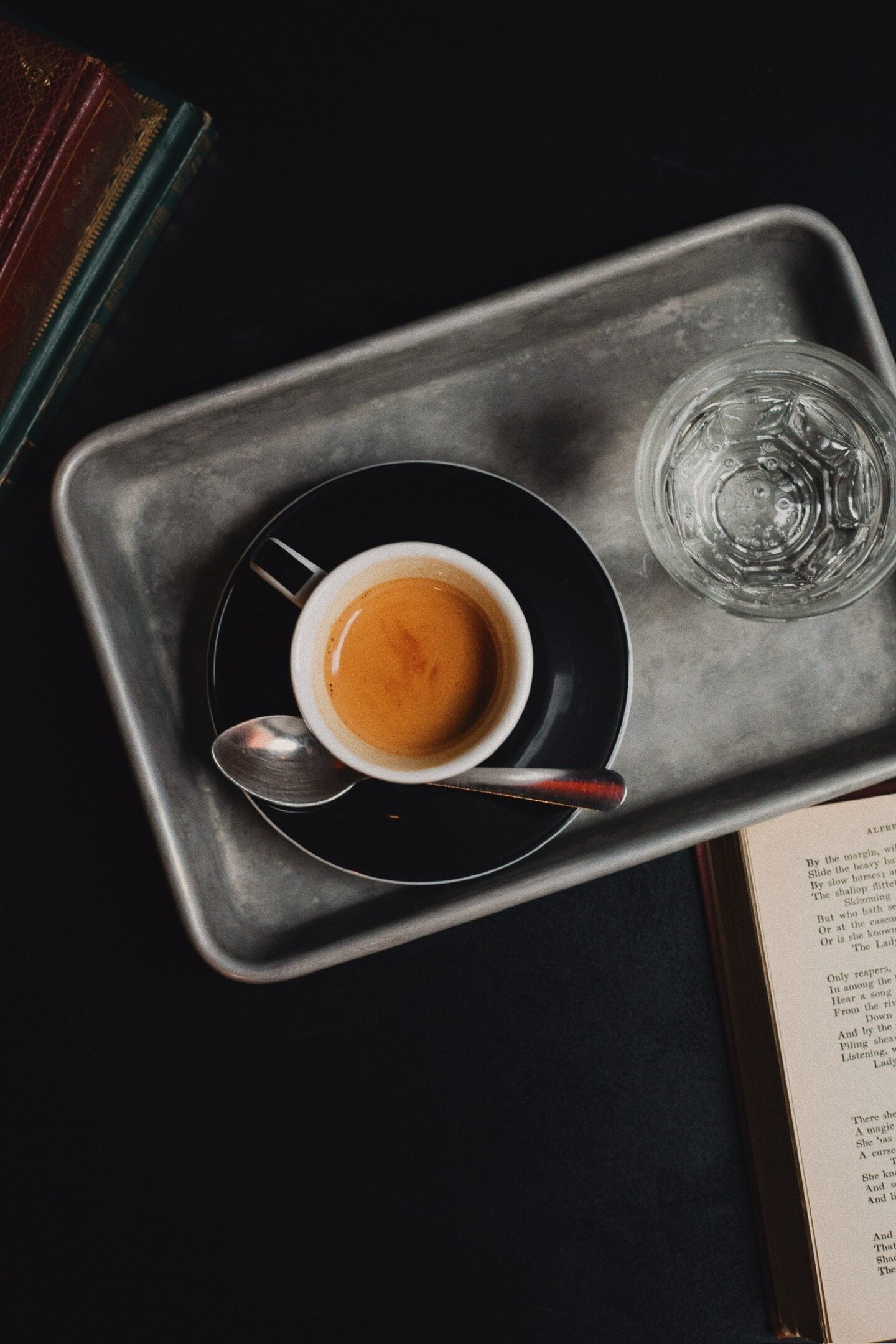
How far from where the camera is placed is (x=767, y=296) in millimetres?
958

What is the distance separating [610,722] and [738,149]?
677 millimetres

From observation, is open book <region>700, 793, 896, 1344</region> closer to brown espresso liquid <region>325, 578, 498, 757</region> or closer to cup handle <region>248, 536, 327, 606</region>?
brown espresso liquid <region>325, 578, 498, 757</region>

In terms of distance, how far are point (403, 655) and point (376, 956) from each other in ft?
1.18

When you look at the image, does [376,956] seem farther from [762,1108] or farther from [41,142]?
[41,142]

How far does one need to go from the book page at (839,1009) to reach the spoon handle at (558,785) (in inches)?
9.0

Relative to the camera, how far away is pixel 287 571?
0.86 meters

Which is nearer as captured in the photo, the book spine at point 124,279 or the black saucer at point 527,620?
the black saucer at point 527,620

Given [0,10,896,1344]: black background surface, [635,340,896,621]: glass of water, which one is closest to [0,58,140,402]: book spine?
[0,10,896,1344]: black background surface

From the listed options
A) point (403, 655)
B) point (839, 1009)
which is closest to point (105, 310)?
point (403, 655)

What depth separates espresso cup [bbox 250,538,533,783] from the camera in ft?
2.74

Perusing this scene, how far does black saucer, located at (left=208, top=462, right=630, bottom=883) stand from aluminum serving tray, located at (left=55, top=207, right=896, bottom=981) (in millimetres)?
63

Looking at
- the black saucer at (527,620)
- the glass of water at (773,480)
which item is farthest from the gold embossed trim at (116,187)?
the glass of water at (773,480)

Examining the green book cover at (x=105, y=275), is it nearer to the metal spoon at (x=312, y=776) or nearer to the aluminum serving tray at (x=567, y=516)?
the aluminum serving tray at (x=567, y=516)

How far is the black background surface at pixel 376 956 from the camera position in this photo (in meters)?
1.02
